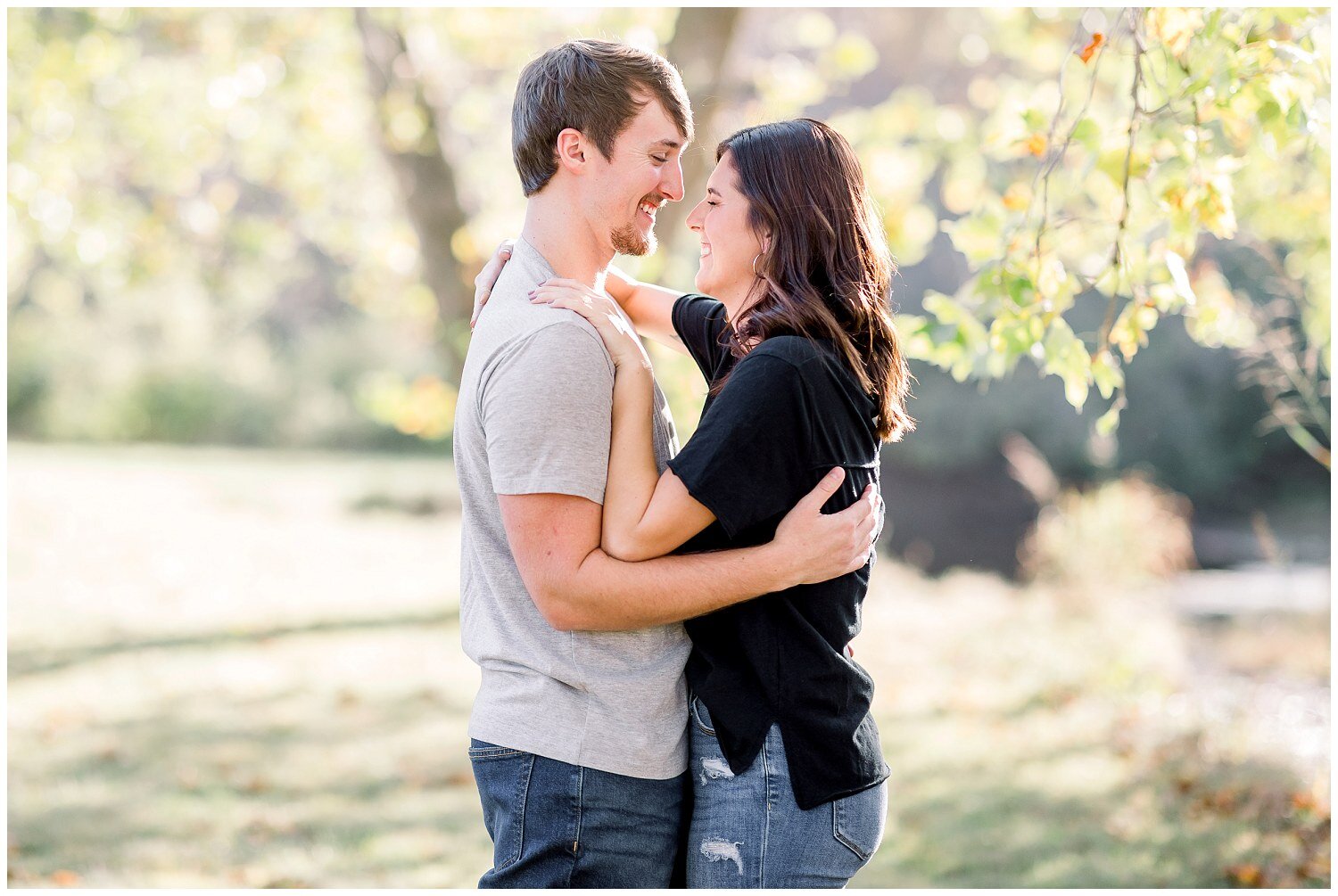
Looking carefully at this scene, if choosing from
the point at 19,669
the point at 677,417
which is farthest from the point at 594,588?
the point at 19,669

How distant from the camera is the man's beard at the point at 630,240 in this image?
2129mm

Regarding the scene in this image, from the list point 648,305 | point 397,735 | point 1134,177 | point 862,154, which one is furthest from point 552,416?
point 862,154

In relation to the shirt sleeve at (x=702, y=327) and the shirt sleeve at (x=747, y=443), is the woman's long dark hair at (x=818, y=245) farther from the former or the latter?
the shirt sleeve at (x=702, y=327)

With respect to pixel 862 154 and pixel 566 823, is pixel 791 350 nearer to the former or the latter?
pixel 566 823

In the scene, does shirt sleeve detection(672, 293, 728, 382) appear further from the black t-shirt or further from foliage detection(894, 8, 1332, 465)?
foliage detection(894, 8, 1332, 465)

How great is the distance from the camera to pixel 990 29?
809 centimetres

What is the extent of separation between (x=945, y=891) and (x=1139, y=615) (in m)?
4.82

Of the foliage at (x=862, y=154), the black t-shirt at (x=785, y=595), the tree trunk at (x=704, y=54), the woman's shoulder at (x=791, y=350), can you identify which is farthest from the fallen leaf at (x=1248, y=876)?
the tree trunk at (x=704, y=54)

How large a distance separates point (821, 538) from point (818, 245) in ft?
1.62

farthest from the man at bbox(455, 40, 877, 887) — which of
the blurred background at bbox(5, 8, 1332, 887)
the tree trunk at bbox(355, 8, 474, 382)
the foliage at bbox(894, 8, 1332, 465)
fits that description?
the tree trunk at bbox(355, 8, 474, 382)

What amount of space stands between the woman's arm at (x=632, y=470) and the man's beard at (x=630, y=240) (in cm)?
21

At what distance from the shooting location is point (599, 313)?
6.23 ft

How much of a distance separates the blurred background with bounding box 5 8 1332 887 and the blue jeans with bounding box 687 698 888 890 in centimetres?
128

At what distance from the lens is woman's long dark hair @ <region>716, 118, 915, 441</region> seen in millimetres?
1905
